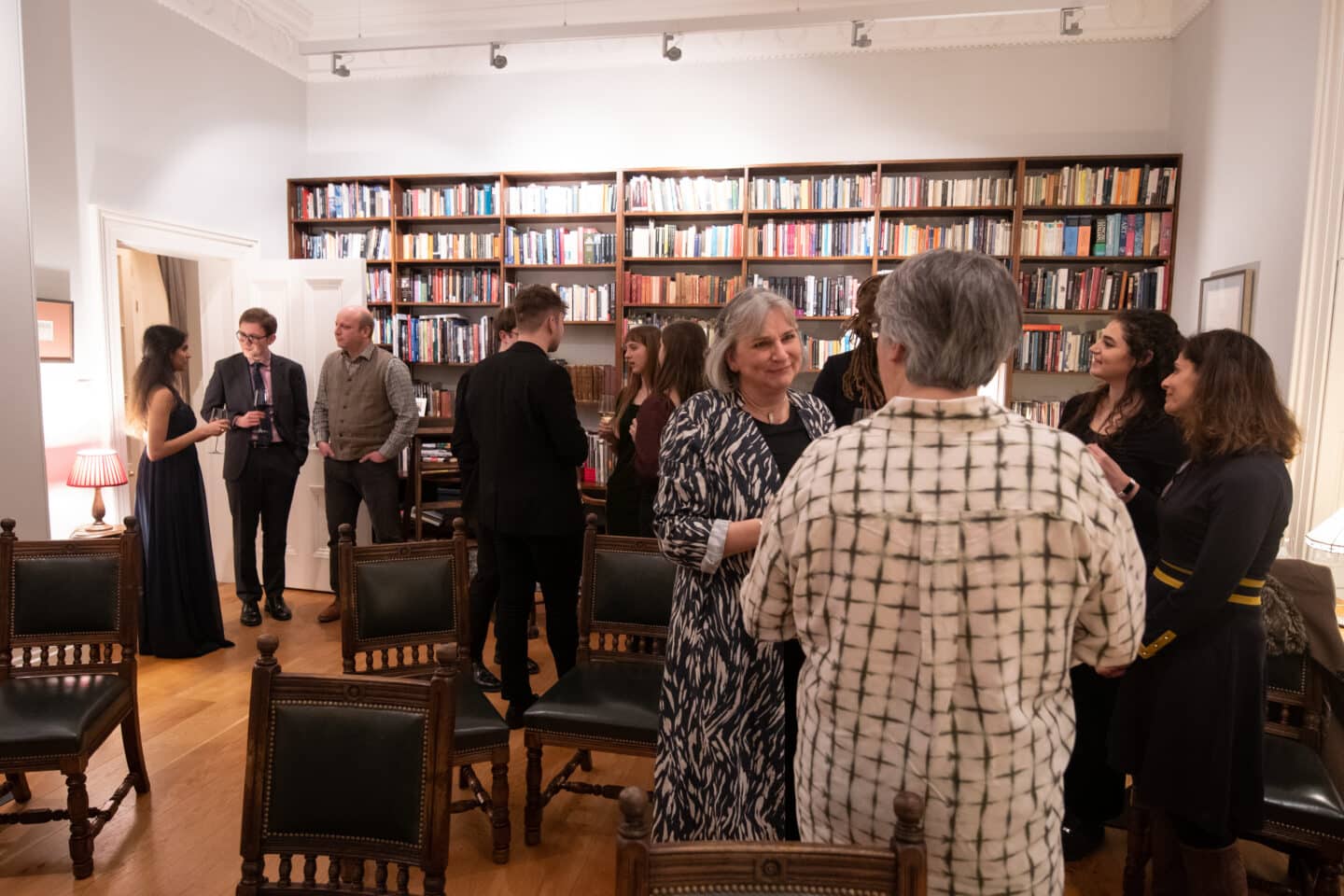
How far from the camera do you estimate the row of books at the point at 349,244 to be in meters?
5.58

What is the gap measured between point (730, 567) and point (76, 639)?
2149 millimetres

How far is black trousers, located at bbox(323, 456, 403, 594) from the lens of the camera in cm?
451

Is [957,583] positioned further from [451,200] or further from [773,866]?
[451,200]

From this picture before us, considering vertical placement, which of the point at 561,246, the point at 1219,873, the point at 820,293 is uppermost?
the point at 561,246

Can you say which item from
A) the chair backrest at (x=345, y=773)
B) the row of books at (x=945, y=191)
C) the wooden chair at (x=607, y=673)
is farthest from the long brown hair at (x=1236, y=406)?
the row of books at (x=945, y=191)

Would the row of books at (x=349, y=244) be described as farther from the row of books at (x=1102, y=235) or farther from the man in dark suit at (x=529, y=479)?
the row of books at (x=1102, y=235)

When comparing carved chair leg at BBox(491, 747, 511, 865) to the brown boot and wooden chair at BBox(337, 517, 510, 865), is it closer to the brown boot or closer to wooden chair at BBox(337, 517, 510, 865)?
wooden chair at BBox(337, 517, 510, 865)

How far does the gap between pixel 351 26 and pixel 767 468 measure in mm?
5397

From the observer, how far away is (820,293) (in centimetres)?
507

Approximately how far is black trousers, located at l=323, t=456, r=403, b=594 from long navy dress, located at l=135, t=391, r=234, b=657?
2.19 feet

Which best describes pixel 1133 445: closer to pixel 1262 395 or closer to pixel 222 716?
pixel 1262 395

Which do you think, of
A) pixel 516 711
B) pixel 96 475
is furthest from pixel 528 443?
pixel 96 475

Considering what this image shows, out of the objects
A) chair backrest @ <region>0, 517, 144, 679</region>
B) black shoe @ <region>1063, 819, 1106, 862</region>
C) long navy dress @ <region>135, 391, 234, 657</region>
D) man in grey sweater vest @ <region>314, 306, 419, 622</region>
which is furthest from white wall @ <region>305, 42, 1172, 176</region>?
black shoe @ <region>1063, 819, 1106, 862</region>

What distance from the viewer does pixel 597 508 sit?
470cm
